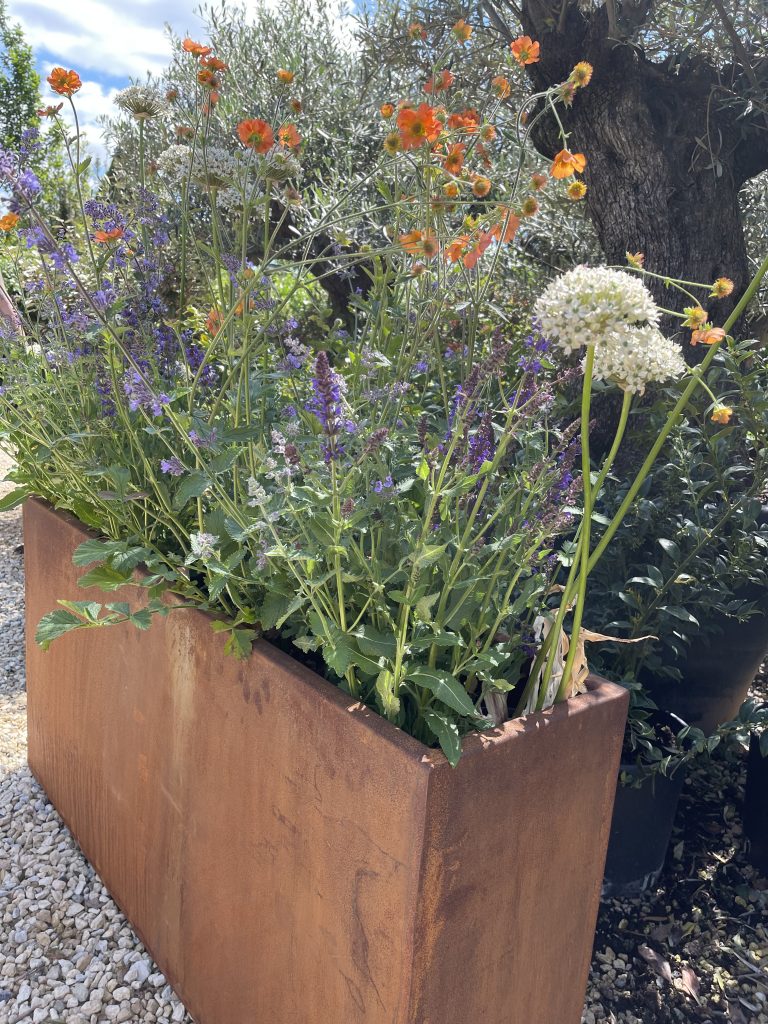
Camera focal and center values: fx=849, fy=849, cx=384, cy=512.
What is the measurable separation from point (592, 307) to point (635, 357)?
73mm

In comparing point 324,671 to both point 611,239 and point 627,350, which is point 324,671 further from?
point 611,239

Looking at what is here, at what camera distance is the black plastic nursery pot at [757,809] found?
7.11ft

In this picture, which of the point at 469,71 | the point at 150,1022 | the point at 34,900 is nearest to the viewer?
the point at 150,1022

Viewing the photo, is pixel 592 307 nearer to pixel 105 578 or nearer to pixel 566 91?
pixel 566 91

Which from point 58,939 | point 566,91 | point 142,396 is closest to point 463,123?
point 566,91

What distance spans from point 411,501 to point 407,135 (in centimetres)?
59

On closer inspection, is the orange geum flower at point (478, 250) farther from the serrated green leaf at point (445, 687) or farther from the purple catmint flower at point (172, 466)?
the serrated green leaf at point (445, 687)

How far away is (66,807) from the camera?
2312 mm

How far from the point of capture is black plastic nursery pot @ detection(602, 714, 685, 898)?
2.11 meters

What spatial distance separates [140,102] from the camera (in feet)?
5.36

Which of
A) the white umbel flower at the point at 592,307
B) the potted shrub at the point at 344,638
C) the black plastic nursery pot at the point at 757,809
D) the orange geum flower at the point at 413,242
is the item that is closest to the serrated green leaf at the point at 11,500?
the potted shrub at the point at 344,638

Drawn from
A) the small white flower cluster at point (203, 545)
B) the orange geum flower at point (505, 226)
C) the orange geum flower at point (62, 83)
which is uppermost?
the orange geum flower at point (62, 83)

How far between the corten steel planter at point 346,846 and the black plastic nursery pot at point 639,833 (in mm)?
714

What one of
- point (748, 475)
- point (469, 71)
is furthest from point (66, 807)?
point (469, 71)
